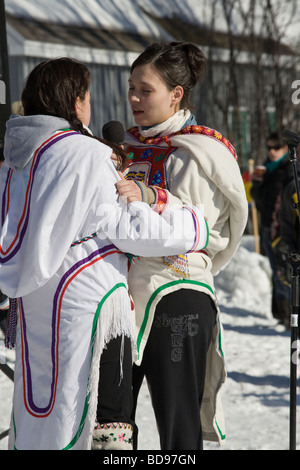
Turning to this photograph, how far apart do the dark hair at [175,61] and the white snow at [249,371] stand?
1.97 m

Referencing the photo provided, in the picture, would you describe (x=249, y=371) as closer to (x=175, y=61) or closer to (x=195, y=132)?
(x=195, y=132)

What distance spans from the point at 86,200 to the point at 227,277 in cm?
664

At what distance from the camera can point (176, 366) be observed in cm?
262

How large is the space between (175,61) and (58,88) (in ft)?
2.03

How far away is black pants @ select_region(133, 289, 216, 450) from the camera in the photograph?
8.57 feet

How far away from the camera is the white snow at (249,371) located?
4.07m

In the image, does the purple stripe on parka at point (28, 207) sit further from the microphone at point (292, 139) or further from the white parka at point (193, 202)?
the microphone at point (292, 139)

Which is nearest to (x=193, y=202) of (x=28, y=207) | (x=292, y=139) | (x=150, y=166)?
(x=150, y=166)

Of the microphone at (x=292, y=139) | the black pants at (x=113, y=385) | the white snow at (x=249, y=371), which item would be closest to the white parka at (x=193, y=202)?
the black pants at (x=113, y=385)

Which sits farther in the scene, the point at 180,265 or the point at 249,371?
the point at 249,371

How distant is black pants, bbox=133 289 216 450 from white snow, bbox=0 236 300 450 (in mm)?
1231

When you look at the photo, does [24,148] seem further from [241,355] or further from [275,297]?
[275,297]

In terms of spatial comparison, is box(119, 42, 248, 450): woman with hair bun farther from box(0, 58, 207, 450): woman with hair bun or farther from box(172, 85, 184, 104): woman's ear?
box(0, 58, 207, 450): woman with hair bun

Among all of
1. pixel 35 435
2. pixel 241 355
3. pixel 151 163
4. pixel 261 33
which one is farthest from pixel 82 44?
pixel 35 435
